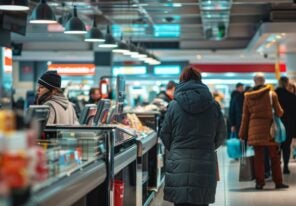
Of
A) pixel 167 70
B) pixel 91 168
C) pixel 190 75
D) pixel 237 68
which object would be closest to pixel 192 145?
pixel 190 75

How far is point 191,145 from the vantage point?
5340 mm

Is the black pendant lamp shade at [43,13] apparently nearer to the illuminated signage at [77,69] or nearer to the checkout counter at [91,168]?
the checkout counter at [91,168]

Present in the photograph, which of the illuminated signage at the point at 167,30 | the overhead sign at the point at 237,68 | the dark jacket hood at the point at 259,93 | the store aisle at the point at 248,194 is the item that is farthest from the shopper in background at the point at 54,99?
the overhead sign at the point at 237,68

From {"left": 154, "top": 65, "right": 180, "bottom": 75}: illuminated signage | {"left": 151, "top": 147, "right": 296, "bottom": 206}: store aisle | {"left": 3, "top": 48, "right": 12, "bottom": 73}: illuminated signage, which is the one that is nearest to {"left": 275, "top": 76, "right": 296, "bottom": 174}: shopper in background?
{"left": 151, "top": 147, "right": 296, "bottom": 206}: store aisle

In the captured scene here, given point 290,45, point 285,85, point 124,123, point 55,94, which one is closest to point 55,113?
point 55,94

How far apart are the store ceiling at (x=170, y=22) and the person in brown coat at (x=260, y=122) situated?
9.24 ft

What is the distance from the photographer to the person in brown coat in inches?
358

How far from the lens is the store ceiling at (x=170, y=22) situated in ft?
41.1

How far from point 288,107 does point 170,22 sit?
5.48 meters

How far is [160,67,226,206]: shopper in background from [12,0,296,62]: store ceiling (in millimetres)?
6290

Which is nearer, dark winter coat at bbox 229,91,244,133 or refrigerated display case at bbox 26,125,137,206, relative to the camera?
refrigerated display case at bbox 26,125,137,206

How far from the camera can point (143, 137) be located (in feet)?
24.7

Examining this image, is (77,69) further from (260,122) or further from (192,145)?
(192,145)

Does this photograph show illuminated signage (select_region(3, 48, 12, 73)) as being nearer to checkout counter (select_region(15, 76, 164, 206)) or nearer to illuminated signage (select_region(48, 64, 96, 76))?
checkout counter (select_region(15, 76, 164, 206))
